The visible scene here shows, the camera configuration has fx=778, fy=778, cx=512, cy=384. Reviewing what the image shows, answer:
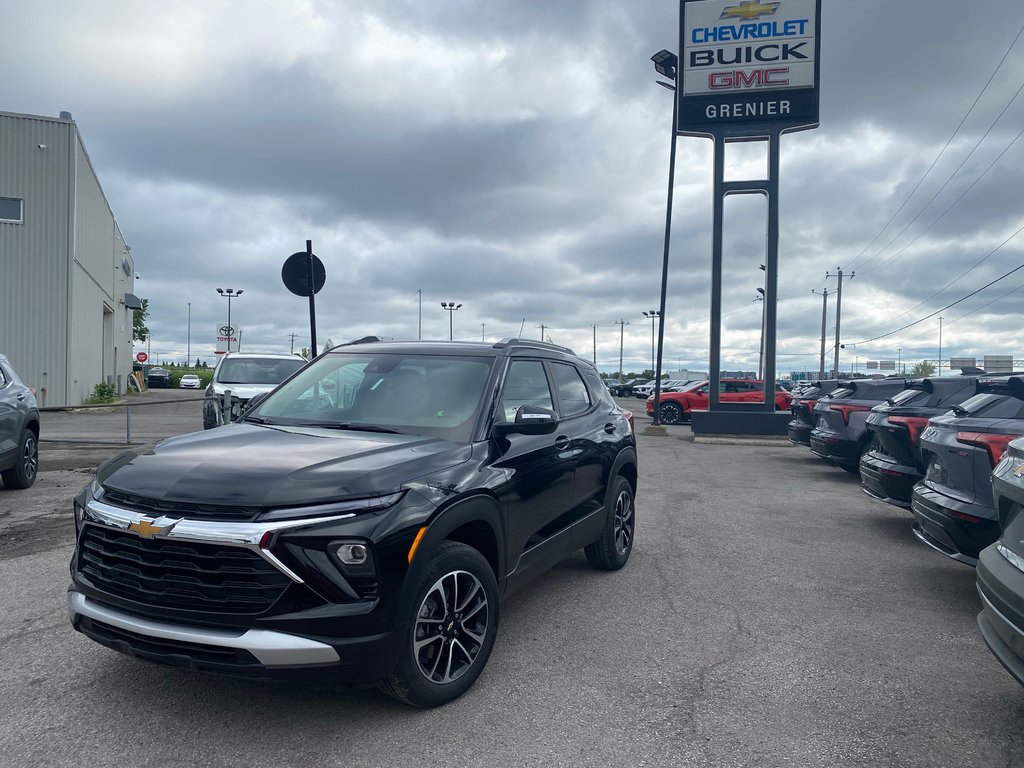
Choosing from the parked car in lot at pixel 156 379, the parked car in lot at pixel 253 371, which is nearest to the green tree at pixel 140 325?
the parked car in lot at pixel 156 379

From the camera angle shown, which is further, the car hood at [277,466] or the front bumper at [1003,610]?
the car hood at [277,466]

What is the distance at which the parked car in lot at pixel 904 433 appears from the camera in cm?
697

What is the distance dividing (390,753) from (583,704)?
957 millimetres

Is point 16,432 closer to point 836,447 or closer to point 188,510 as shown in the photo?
point 188,510

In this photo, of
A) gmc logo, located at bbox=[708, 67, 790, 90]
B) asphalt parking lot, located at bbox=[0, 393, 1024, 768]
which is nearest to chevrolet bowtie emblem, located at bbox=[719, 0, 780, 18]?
gmc logo, located at bbox=[708, 67, 790, 90]

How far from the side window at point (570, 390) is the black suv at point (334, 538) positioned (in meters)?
0.86

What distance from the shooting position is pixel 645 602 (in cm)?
527

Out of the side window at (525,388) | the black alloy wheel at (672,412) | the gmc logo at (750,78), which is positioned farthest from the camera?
the black alloy wheel at (672,412)

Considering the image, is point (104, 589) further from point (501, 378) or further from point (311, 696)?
point (501, 378)

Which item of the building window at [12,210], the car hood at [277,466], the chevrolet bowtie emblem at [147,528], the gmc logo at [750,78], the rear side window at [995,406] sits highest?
the gmc logo at [750,78]

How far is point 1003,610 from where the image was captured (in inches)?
125

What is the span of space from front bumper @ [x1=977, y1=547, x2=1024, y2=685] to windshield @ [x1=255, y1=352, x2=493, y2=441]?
2466 mm

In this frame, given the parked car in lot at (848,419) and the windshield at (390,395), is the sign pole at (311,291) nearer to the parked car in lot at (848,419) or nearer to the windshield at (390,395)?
the windshield at (390,395)

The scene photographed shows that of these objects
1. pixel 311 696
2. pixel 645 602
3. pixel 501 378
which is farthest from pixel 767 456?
pixel 311 696
